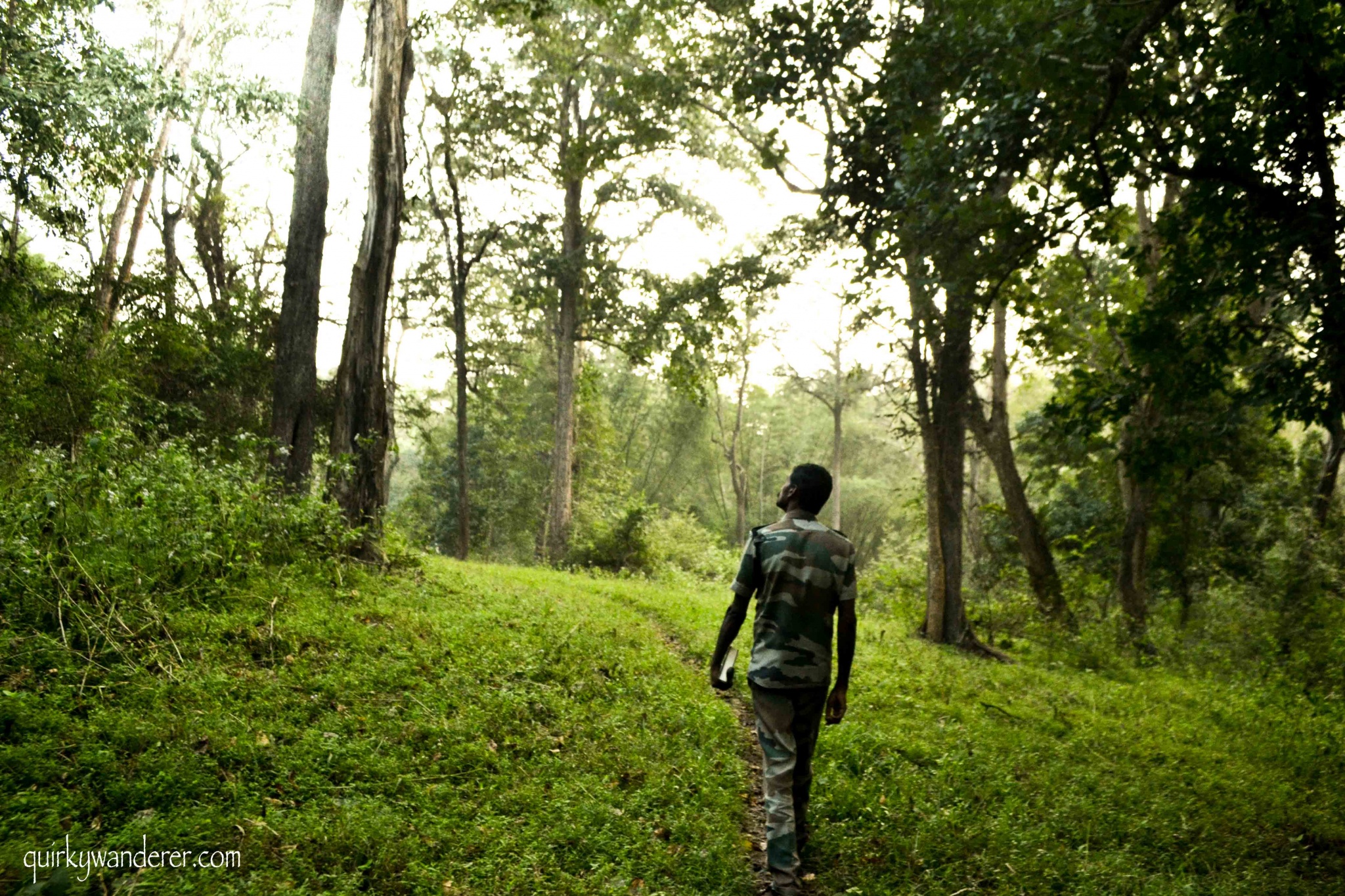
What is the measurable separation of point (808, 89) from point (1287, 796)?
8.65 meters

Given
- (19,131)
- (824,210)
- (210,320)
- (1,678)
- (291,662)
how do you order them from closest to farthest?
(1,678)
(291,662)
(824,210)
(19,131)
(210,320)

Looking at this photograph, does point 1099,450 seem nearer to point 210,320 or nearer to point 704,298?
point 704,298

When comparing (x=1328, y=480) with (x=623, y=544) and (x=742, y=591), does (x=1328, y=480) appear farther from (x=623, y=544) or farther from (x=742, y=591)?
(x=623, y=544)

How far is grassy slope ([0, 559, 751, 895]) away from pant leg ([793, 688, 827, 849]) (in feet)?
1.66

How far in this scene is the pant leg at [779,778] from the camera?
4.18 m

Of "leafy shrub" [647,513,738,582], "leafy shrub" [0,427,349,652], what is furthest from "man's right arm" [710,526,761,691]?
"leafy shrub" [647,513,738,582]

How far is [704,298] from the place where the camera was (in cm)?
1855

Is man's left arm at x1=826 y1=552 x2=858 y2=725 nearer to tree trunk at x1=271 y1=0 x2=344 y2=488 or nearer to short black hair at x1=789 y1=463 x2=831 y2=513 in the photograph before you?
short black hair at x1=789 y1=463 x2=831 y2=513

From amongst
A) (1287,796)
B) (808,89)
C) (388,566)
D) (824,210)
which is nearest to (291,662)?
(388,566)

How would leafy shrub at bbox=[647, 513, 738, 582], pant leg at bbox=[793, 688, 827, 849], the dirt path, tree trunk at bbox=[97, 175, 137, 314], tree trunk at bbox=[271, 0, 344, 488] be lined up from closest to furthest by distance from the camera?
pant leg at bbox=[793, 688, 827, 849]
the dirt path
tree trunk at bbox=[271, 0, 344, 488]
tree trunk at bbox=[97, 175, 137, 314]
leafy shrub at bbox=[647, 513, 738, 582]

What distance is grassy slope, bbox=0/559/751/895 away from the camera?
151 inches

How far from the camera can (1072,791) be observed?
20.1ft

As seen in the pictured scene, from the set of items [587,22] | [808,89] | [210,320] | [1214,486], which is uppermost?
[587,22]

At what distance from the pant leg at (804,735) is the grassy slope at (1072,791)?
48cm
